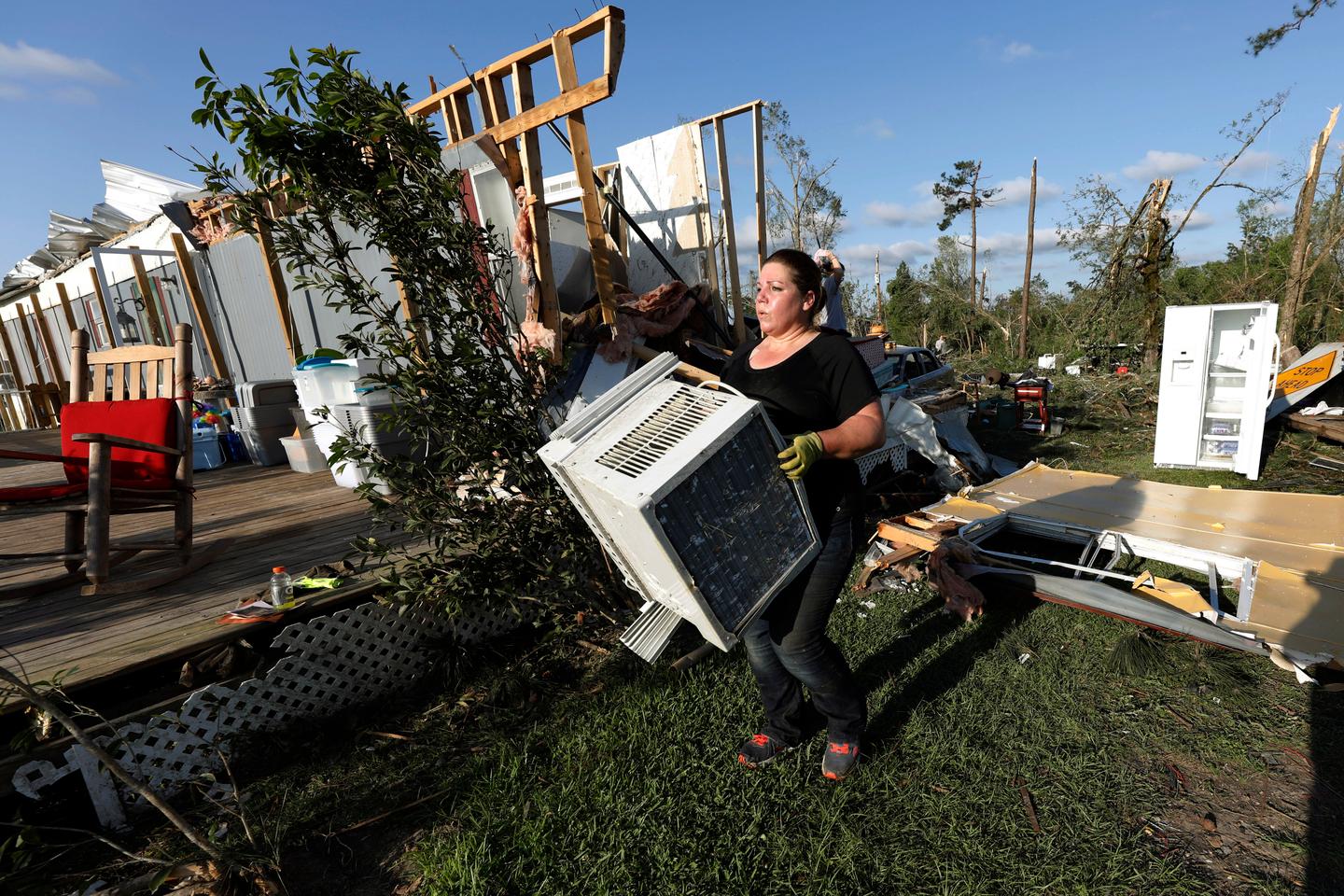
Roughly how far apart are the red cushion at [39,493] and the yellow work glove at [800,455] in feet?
12.9

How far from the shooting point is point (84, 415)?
12.6 feet

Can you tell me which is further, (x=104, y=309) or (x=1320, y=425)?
(x=104, y=309)

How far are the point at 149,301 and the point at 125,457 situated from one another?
9735 millimetres

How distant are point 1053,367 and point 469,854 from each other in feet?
55.2

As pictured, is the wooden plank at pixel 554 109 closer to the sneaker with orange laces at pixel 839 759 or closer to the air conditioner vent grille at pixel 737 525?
the air conditioner vent grille at pixel 737 525

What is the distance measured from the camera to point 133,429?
3773mm

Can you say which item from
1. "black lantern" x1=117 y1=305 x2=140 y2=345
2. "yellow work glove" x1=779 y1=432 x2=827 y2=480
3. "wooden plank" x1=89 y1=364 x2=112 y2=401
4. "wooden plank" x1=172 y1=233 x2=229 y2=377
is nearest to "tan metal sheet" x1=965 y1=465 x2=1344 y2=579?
"yellow work glove" x1=779 y1=432 x2=827 y2=480

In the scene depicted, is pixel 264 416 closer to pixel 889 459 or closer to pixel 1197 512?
pixel 889 459

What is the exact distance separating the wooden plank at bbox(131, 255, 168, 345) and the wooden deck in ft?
22.8

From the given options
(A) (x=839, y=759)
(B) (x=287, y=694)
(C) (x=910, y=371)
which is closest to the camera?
(A) (x=839, y=759)

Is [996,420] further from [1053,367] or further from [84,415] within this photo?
[84,415]

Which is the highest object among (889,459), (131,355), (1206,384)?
(131,355)

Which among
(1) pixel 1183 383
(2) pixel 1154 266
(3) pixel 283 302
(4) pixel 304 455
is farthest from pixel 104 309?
(2) pixel 1154 266

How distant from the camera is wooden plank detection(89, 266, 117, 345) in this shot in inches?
483
